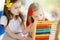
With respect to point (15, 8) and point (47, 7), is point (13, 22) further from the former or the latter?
point (47, 7)

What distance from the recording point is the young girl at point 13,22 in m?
0.90

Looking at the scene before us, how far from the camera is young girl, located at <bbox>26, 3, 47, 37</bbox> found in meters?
0.93

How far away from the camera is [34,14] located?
941 mm

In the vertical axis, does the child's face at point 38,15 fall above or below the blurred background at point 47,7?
below

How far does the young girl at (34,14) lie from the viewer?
36.6 inches

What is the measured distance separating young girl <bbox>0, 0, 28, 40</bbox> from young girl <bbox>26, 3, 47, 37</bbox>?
0.14 ft

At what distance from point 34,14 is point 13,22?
5.2 inches

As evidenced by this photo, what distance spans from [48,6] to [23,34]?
22 centimetres

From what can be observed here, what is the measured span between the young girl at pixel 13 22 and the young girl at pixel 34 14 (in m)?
0.04

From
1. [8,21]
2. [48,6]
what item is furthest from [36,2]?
[8,21]

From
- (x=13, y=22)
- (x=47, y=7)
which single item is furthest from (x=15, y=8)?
(x=47, y=7)

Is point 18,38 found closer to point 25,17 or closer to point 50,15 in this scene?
point 25,17

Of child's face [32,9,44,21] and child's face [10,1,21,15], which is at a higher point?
child's face [10,1,21,15]

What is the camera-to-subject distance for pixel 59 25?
99cm
